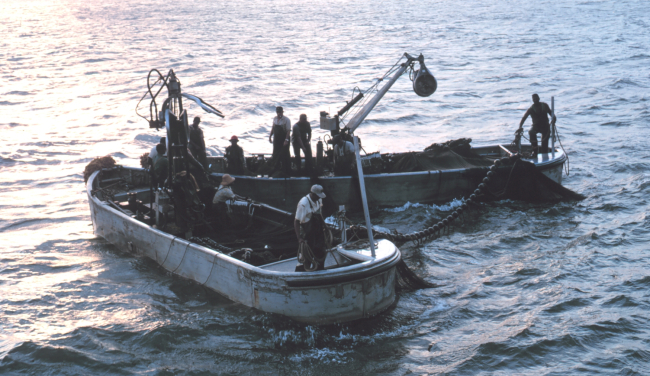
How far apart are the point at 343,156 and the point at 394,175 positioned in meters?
1.33

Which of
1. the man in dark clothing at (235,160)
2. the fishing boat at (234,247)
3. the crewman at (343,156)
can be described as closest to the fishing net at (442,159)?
the crewman at (343,156)

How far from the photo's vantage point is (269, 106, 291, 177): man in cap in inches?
597

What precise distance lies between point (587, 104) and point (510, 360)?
23.1 meters

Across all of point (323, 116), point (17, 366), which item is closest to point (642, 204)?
point (323, 116)

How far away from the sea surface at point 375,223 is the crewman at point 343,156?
1429 mm

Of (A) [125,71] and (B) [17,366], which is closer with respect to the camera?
(B) [17,366]

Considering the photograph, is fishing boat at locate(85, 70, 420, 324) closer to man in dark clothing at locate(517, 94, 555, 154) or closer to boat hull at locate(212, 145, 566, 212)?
boat hull at locate(212, 145, 566, 212)

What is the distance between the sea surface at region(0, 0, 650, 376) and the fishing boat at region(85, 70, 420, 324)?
0.33 metres

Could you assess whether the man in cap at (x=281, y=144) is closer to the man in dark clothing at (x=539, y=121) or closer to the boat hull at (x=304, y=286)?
the boat hull at (x=304, y=286)

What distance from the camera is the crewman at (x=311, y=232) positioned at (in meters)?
9.41

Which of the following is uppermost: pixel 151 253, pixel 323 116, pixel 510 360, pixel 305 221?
pixel 323 116

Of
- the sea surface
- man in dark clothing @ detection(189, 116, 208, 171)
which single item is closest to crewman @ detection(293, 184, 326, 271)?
the sea surface

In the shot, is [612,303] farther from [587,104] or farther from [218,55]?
[218,55]

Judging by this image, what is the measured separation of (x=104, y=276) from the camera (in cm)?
1277
